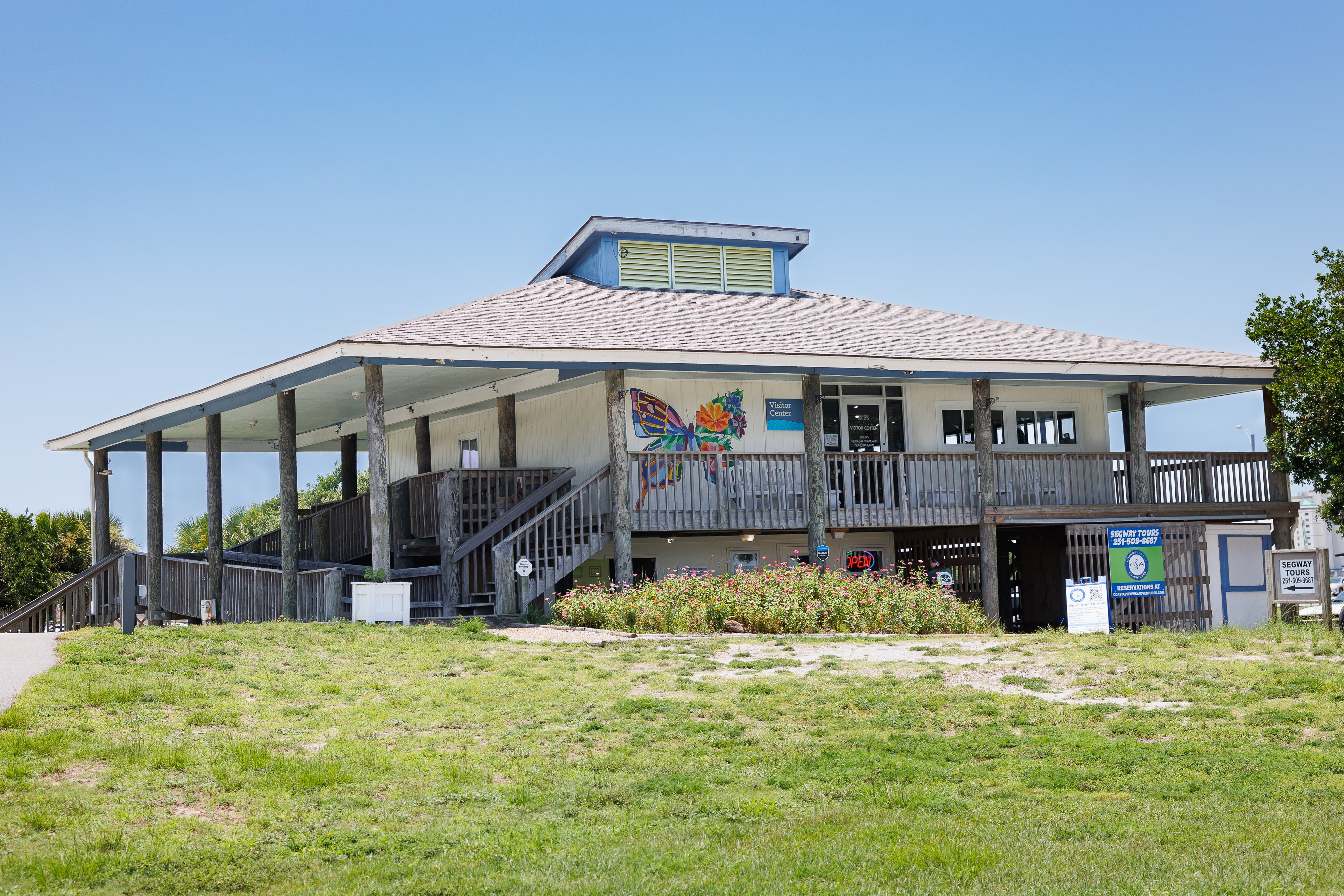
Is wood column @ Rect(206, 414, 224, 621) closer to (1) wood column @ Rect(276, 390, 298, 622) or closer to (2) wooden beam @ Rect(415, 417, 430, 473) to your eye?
(1) wood column @ Rect(276, 390, 298, 622)

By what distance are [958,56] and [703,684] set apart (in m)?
17.5

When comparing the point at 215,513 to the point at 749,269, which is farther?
the point at 749,269

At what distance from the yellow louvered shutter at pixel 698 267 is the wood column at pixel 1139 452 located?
8.71 m

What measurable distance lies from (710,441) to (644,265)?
5915 millimetres

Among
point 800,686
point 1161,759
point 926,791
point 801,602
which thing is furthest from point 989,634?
point 926,791

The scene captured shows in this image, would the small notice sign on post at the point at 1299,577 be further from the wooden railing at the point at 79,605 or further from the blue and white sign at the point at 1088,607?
the wooden railing at the point at 79,605

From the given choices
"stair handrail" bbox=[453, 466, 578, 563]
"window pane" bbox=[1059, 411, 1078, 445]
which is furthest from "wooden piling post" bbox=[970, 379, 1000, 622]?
"stair handrail" bbox=[453, 466, 578, 563]

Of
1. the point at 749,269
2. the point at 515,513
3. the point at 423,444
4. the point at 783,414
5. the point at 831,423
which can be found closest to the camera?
the point at 515,513

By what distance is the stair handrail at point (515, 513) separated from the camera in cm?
1905

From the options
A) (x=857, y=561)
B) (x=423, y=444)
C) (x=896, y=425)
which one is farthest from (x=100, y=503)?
(x=896, y=425)

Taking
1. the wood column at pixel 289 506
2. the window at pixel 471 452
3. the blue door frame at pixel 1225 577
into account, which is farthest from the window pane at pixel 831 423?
the wood column at pixel 289 506

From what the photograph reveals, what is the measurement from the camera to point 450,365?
1866 cm

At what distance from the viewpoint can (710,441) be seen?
71.5ft

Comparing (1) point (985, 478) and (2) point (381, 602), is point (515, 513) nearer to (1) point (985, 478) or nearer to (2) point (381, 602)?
(2) point (381, 602)
